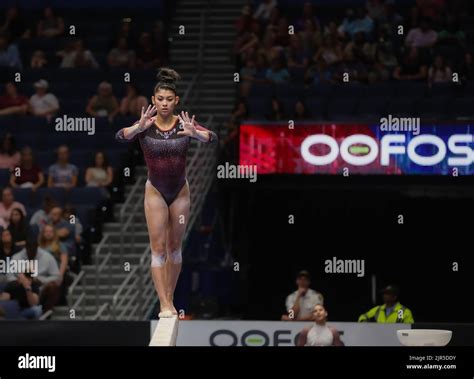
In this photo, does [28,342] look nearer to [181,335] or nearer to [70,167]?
[181,335]

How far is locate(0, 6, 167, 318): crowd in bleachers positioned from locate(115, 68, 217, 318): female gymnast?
216 inches

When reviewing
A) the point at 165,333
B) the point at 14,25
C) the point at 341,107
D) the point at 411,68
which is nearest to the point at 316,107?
the point at 341,107

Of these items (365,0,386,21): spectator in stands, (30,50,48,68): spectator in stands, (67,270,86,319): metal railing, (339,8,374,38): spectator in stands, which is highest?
(365,0,386,21): spectator in stands

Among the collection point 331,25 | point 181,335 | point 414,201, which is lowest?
point 181,335

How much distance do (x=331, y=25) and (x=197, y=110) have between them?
2.30 m

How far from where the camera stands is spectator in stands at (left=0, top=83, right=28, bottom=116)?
21.9 meters

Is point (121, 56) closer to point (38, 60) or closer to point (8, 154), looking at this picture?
point (38, 60)

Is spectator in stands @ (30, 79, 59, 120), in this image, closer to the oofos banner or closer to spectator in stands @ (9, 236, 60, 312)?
spectator in stands @ (9, 236, 60, 312)

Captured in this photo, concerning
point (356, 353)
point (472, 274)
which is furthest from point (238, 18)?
point (356, 353)

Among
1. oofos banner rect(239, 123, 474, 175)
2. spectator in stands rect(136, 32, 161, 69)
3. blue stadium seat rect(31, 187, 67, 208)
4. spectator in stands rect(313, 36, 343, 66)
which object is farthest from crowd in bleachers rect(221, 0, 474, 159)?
blue stadium seat rect(31, 187, 67, 208)

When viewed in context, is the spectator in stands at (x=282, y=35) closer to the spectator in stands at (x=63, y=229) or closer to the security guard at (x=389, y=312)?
the spectator in stands at (x=63, y=229)

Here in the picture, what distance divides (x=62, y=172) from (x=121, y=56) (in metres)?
2.81

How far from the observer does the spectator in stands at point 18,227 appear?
1961 cm

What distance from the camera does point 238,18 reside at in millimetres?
23453
